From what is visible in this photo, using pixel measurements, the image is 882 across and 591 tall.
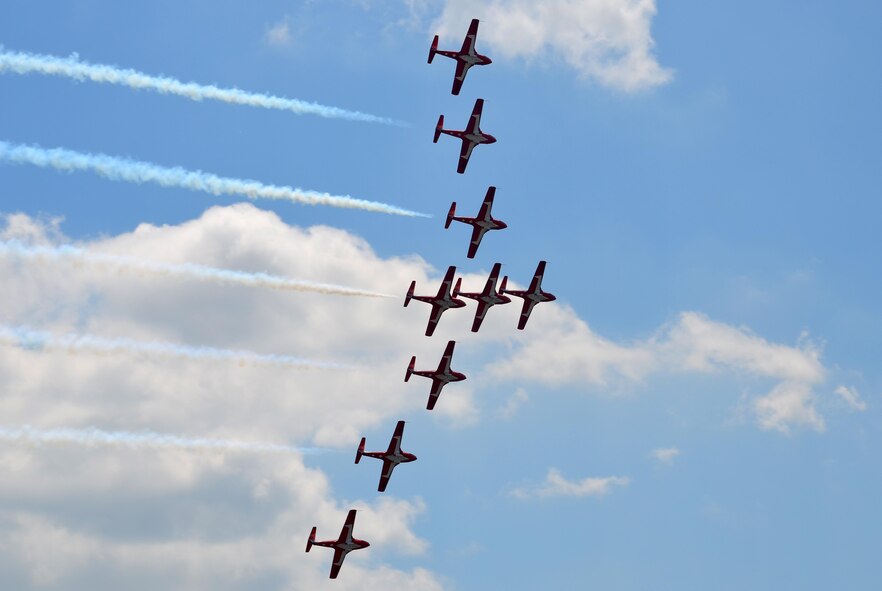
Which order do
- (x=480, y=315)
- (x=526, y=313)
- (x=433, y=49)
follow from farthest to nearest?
(x=526, y=313)
(x=480, y=315)
(x=433, y=49)

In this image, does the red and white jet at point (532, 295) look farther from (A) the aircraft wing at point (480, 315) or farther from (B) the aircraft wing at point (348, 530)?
(B) the aircraft wing at point (348, 530)

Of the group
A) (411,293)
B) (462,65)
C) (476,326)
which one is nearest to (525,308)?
(476,326)

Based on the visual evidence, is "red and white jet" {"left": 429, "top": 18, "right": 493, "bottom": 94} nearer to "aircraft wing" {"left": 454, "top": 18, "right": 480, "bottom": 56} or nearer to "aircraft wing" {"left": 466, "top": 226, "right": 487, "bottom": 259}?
"aircraft wing" {"left": 454, "top": 18, "right": 480, "bottom": 56}

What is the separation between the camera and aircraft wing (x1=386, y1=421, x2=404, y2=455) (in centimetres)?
11494

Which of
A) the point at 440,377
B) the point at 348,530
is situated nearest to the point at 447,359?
the point at 440,377

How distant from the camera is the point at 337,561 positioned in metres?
117

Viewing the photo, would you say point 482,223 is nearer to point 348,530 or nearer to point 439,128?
point 439,128

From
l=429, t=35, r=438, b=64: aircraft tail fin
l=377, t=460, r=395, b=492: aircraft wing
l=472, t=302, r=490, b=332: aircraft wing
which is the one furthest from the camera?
l=472, t=302, r=490, b=332: aircraft wing

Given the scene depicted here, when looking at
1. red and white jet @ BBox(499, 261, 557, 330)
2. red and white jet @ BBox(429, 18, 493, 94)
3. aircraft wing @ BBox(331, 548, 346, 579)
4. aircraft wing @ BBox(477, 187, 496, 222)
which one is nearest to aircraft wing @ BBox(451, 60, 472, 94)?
red and white jet @ BBox(429, 18, 493, 94)

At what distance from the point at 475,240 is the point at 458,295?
5.10m

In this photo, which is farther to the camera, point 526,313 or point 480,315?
point 526,313

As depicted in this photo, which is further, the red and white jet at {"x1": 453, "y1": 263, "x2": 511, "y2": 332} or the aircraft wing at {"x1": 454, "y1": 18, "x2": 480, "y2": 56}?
the red and white jet at {"x1": 453, "y1": 263, "x2": 511, "y2": 332}

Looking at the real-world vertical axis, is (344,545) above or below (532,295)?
below

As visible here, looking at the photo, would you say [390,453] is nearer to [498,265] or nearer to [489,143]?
[498,265]
